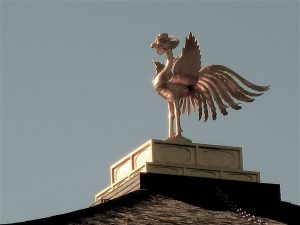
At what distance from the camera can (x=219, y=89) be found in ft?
196

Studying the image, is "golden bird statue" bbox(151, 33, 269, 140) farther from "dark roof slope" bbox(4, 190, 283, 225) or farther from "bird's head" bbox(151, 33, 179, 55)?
"dark roof slope" bbox(4, 190, 283, 225)

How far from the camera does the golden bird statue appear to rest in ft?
192

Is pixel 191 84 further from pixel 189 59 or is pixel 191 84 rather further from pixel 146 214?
pixel 146 214

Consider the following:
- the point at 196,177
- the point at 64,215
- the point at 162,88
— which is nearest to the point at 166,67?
the point at 162,88

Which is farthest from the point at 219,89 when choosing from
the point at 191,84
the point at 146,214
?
the point at 146,214

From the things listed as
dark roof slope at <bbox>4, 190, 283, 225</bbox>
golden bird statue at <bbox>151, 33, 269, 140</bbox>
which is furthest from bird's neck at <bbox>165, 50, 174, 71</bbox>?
dark roof slope at <bbox>4, 190, 283, 225</bbox>

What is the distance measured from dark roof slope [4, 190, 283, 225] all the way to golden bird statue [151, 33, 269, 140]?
15.1ft

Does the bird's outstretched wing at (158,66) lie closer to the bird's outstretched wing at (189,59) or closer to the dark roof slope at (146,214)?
the bird's outstretched wing at (189,59)

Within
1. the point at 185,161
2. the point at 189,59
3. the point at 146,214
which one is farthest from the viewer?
the point at 189,59

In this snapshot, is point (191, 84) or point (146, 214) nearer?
point (146, 214)

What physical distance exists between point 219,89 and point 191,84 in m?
1.43

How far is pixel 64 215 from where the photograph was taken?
5097 cm

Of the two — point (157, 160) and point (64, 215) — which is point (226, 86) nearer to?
point (157, 160)

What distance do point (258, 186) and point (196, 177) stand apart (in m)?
2.81
